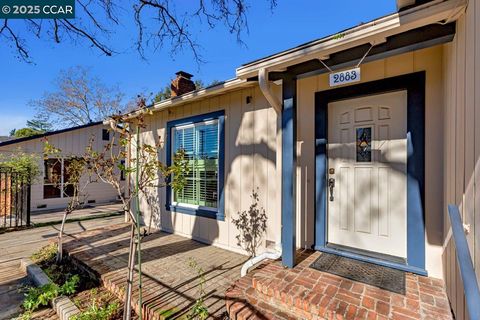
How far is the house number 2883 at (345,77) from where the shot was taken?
236 cm

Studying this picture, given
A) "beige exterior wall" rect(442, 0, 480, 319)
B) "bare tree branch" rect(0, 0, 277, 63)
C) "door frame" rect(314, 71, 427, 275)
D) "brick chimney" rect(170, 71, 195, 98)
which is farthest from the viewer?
"brick chimney" rect(170, 71, 195, 98)

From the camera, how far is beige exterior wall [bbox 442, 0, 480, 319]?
129 centimetres

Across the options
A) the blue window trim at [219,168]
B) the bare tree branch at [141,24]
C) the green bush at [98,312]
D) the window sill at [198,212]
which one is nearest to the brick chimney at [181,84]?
the blue window trim at [219,168]

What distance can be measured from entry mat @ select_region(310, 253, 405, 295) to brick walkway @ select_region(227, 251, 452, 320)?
0.08m

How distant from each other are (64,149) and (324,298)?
11464mm

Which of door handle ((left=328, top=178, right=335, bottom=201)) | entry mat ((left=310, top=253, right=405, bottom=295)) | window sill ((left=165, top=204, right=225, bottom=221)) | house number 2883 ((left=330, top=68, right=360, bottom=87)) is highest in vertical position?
house number 2883 ((left=330, top=68, right=360, bottom=87))

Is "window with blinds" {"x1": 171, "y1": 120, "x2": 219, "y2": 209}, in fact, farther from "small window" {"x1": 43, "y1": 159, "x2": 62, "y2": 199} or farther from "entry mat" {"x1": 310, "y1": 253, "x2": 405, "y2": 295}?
"small window" {"x1": 43, "y1": 159, "x2": 62, "y2": 199}

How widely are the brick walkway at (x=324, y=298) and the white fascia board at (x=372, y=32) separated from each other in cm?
236

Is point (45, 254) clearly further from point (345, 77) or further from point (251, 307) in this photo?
point (345, 77)

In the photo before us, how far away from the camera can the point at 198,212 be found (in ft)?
16.0

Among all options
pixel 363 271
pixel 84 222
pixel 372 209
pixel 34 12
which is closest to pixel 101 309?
pixel 363 271

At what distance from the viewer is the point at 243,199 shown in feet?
13.8

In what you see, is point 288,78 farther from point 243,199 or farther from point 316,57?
point 243,199

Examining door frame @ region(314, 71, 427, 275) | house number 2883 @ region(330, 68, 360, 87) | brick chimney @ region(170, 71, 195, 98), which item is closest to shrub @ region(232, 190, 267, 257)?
door frame @ region(314, 71, 427, 275)
